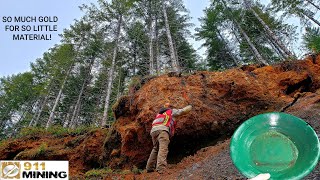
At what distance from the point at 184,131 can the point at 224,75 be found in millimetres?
2513

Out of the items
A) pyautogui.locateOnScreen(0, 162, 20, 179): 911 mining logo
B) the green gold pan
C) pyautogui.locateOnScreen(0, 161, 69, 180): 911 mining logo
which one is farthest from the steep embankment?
the green gold pan

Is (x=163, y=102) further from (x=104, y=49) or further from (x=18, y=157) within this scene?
(x=104, y=49)

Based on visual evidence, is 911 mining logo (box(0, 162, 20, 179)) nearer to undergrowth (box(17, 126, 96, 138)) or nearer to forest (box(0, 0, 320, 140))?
undergrowth (box(17, 126, 96, 138))

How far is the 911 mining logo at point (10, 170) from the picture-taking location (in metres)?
6.68

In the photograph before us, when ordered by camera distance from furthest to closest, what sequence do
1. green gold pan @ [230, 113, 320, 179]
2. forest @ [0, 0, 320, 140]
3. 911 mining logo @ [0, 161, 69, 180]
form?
forest @ [0, 0, 320, 140]
911 mining logo @ [0, 161, 69, 180]
green gold pan @ [230, 113, 320, 179]

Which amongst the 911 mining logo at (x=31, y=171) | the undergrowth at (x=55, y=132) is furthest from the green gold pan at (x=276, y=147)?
the undergrowth at (x=55, y=132)

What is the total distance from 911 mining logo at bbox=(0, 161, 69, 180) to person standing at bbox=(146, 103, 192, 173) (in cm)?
229

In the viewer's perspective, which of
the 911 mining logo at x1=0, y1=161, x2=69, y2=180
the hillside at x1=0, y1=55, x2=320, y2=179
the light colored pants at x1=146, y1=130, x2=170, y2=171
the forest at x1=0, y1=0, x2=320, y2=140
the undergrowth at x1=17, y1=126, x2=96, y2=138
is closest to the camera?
the light colored pants at x1=146, y1=130, x2=170, y2=171

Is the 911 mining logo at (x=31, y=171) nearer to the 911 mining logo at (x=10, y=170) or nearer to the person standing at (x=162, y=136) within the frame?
the 911 mining logo at (x=10, y=170)

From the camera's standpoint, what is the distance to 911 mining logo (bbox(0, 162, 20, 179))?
21.9 feet

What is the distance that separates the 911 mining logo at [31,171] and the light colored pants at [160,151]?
227 centimetres

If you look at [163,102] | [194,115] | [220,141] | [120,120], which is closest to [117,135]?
[120,120]

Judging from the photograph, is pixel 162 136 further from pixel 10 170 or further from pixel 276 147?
pixel 276 147

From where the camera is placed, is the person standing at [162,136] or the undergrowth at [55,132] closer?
the person standing at [162,136]
